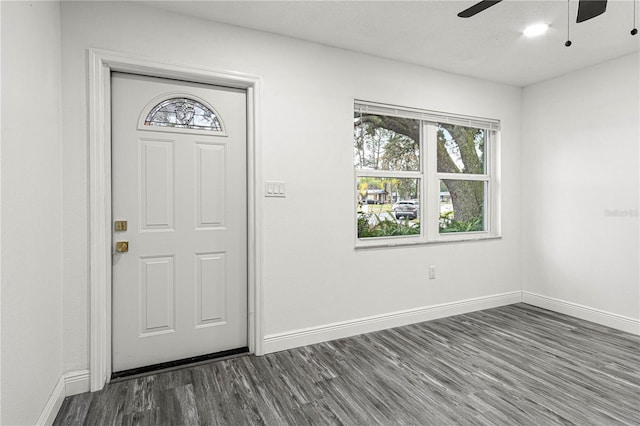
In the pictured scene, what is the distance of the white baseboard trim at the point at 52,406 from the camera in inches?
70.4

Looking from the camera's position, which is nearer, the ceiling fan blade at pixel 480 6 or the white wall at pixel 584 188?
the ceiling fan blade at pixel 480 6

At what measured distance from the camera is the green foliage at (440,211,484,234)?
3689mm

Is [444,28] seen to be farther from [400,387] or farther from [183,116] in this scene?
[400,387]

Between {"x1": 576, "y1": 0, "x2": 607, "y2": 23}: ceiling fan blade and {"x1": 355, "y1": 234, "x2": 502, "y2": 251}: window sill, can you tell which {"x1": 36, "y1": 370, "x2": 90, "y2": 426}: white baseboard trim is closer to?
{"x1": 355, "y1": 234, "x2": 502, "y2": 251}: window sill

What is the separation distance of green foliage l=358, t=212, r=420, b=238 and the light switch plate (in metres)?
0.84

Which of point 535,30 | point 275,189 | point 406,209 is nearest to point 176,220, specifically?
point 275,189

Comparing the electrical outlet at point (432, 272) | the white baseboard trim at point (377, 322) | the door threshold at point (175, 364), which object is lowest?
the door threshold at point (175, 364)

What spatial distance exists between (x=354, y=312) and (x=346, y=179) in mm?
1194

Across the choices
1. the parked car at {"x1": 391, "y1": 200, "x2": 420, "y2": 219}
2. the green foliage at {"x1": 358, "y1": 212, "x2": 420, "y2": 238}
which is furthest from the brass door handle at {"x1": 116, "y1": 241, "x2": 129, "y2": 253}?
the parked car at {"x1": 391, "y1": 200, "x2": 420, "y2": 219}

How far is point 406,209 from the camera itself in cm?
350

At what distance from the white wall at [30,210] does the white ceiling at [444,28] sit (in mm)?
859

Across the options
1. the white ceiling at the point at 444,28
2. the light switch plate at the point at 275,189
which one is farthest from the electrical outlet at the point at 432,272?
the white ceiling at the point at 444,28

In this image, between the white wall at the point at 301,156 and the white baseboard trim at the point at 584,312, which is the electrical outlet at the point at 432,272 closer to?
the white wall at the point at 301,156

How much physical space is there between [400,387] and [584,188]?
2848 millimetres
